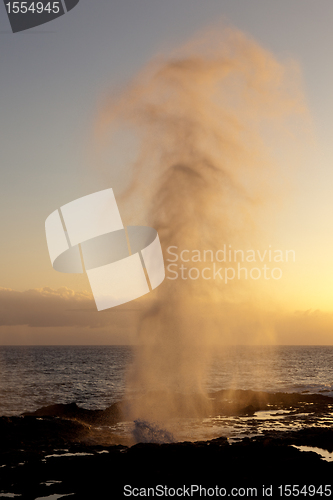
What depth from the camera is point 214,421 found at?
1103 inches

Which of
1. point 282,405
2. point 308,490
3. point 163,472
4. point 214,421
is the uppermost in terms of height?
point 163,472

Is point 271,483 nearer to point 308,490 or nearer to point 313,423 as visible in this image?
point 308,490

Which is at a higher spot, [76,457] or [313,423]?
[76,457]

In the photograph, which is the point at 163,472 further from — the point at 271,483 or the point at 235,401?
the point at 235,401

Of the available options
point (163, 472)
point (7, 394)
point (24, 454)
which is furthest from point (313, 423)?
point (7, 394)

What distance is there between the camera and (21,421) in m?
24.6

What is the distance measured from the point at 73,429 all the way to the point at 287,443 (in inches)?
509

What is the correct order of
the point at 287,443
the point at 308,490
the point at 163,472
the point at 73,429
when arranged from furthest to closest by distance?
the point at 73,429
the point at 287,443
the point at 163,472
the point at 308,490

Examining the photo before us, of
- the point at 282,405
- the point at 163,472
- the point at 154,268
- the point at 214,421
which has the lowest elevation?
the point at 282,405

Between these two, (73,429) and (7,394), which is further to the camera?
(7,394)

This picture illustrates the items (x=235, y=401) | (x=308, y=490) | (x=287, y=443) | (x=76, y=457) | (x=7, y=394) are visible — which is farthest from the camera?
(x=7, y=394)

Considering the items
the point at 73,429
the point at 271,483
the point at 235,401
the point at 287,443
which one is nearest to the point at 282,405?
the point at 235,401

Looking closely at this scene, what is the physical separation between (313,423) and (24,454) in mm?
19225

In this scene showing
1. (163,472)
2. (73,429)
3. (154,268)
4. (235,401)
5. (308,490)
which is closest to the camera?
(308,490)
